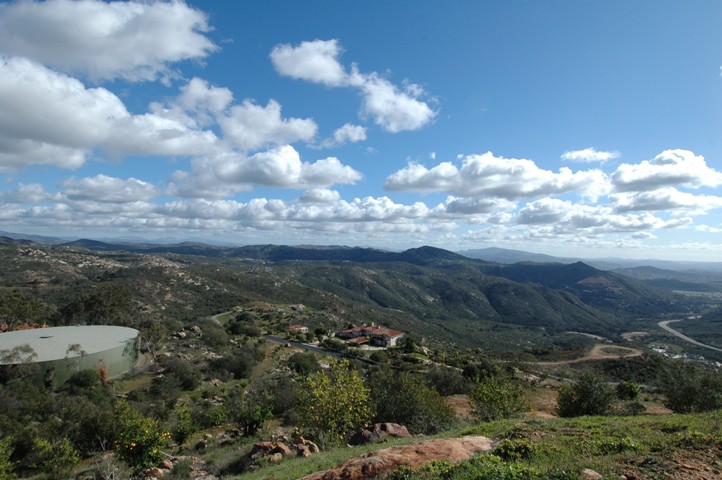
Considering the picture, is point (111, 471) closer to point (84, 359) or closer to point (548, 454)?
point (548, 454)

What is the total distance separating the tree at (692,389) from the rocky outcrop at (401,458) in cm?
2594

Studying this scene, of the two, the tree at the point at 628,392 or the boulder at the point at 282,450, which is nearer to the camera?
the boulder at the point at 282,450

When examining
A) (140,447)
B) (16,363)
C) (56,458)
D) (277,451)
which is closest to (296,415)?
(277,451)

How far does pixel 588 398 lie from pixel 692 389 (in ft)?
30.8

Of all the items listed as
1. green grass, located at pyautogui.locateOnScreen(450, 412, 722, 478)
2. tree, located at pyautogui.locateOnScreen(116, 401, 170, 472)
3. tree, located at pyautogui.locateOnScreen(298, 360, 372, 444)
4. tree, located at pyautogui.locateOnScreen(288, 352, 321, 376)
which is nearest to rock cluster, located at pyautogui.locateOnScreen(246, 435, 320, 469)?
tree, located at pyautogui.locateOnScreen(298, 360, 372, 444)

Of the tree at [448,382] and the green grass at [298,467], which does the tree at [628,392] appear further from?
the green grass at [298,467]

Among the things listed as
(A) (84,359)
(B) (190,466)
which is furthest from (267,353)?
(B) (190,466)

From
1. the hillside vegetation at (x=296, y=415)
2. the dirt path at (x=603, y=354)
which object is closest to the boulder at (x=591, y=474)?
the hillside vegetation at (x=296, y=415)

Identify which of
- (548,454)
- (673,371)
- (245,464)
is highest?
(548,454)

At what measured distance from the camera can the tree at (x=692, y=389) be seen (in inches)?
1159

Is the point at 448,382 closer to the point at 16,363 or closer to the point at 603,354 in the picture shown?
the point at 16,363

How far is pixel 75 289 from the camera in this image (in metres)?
94.1

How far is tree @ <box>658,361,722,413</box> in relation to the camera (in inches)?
1159

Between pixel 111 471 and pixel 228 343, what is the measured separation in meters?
48.4
